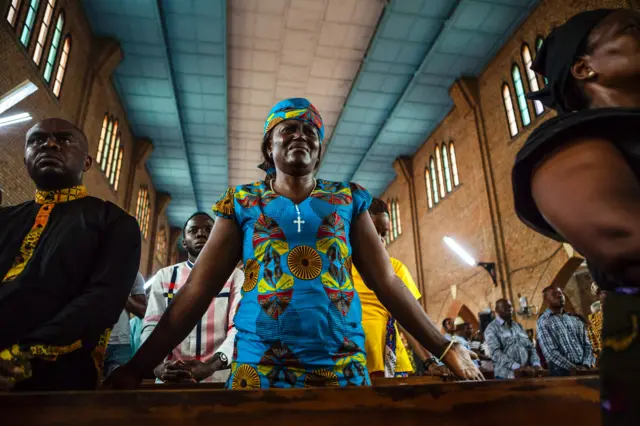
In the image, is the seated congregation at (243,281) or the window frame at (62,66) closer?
the seated congregation at (243,281)

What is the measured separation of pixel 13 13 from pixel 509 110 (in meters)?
10.7

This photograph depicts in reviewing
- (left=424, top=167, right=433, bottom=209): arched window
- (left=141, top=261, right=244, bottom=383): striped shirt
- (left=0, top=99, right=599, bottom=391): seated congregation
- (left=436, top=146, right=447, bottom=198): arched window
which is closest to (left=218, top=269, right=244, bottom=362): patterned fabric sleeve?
(left=141, top=261, right=244, bottom=383): striped shirt

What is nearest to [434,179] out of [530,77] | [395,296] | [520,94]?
[520,94]

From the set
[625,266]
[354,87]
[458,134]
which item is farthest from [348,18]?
[625,266]

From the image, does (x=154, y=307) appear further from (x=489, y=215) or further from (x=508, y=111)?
(x=508, y=111)

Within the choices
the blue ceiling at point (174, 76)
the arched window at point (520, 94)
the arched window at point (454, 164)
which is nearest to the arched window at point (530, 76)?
the arched window at point (520, 94)

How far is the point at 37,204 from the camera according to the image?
2.01m

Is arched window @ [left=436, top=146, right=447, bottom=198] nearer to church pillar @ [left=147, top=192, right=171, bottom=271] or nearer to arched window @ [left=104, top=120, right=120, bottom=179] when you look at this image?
arched window @ [left=104, top=120, right=120, bottom=179]

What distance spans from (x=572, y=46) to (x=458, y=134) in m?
13.1

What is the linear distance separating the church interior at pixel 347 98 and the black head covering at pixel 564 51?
5.09 m

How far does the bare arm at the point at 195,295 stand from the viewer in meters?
1.39

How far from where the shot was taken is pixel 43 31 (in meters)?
8.14

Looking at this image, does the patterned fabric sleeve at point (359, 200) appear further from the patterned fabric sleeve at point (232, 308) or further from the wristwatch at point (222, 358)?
the wristwatch at point (222, 358)

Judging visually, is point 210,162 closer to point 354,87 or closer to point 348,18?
point 354,87
